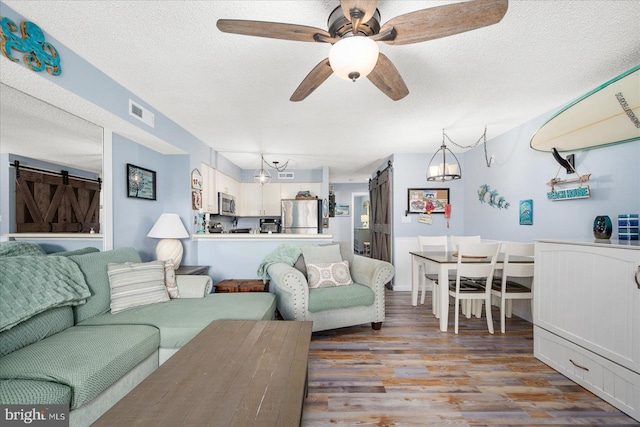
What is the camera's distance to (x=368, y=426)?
1.54 meters

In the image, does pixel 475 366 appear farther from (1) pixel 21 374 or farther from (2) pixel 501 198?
(1) pixel 21 374

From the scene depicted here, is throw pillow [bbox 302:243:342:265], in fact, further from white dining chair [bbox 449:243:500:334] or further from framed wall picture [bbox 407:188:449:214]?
framed wall picture [bbox 407:188:449:214]

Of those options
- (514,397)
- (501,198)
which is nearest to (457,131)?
(501,198)

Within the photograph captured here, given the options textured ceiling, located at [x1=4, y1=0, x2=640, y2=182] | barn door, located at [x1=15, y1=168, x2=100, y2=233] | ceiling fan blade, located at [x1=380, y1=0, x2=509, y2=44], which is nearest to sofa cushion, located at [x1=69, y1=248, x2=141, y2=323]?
barn door, located at [x1=15, y1=168, x2=100, y2=233]

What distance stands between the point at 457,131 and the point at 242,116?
2.70 meters

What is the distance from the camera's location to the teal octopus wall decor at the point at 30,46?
1540mm

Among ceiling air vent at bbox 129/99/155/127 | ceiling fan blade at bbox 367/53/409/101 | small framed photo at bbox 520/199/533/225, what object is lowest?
small framed photo at bbox 520/199/533/225

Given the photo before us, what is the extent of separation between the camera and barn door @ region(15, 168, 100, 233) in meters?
1.96

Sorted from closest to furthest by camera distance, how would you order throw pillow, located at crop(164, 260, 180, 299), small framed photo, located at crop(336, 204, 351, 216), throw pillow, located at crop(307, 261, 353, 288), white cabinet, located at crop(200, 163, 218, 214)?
throw pillow, located at crop(164, 260, 180, 299), throw pillow, located at crop(307, 261, 353, 288), white cabinet, located at crop(200, 163, 218, 214), small framed photo, located at crop(336, 204, 351, 216)

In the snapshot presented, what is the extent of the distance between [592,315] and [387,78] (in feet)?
6.68

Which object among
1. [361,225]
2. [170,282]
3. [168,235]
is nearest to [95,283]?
[170,282]

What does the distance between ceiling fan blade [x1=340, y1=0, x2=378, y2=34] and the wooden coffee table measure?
1.64 meters

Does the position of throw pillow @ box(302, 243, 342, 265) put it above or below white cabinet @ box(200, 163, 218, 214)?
below

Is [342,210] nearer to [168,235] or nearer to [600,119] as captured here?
[168,235]
